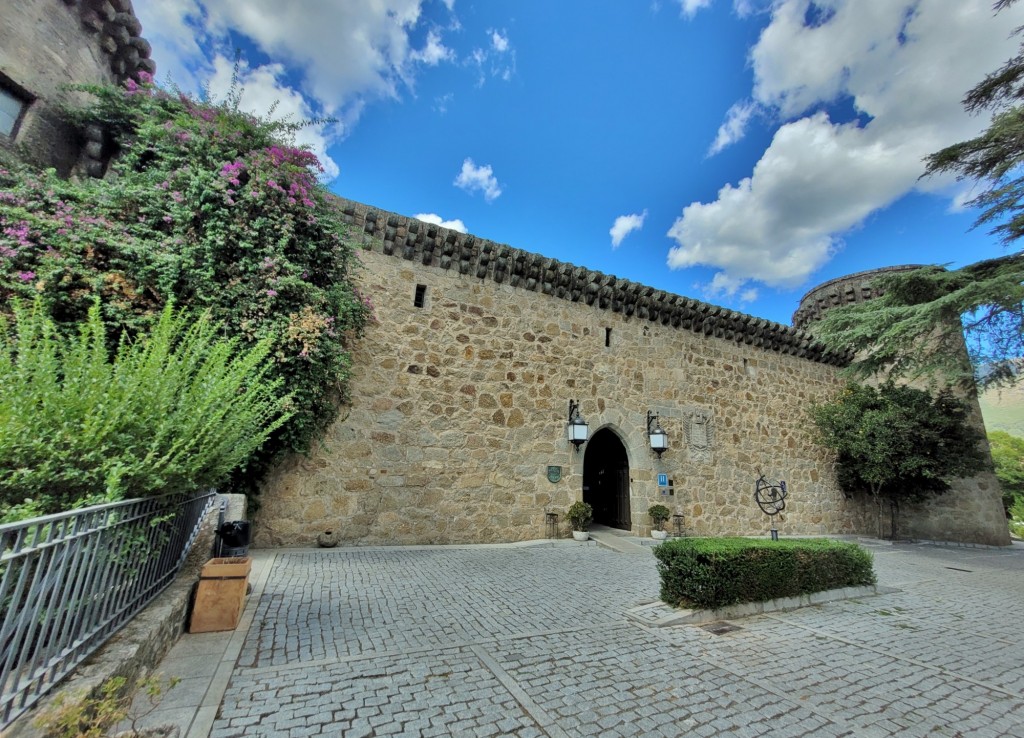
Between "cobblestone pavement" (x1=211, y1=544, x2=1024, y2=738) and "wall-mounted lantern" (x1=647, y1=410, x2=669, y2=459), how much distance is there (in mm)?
4430

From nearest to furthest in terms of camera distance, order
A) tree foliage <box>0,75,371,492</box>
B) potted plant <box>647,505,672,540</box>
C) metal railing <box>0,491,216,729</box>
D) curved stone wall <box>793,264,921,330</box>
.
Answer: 1. metal railing <box>0,491,216,729</box>
2. tree foliage <box>0,75,371,492</box>
3. potted plant <box>647,505,672,540</box>
4. curved stone wall <box>793,264,921,330</box>

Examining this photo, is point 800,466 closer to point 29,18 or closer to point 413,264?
point 413,264

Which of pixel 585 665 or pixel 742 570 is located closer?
pixel 585 665

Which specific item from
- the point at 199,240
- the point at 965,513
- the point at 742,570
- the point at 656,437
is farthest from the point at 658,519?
the point at 965,513

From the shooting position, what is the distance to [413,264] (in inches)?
307

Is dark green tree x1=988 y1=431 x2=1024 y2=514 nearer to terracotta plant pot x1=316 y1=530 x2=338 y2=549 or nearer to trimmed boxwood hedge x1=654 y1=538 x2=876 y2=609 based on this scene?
trimmed boxwood hedge x1=654 y1=538 x2=876 y2=609

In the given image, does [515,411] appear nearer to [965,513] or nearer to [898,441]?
[898,441]

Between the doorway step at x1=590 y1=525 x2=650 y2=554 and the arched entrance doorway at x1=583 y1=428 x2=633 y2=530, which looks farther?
the arched entrance doorway at x1=583 y1=428 x2=633 y2=530

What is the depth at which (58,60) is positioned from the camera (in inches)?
248

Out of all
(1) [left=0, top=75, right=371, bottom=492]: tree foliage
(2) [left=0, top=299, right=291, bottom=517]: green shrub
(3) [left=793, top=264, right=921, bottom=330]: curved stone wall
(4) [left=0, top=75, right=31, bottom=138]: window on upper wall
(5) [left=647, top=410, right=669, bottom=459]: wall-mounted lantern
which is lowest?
(2) [left=0, top=299, right=291, bottom=517]: green shrub

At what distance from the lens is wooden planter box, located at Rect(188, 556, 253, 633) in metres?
3.17

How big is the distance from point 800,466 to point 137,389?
45.4 feet

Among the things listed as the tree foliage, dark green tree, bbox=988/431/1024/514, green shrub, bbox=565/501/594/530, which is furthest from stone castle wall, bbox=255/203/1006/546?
dark green tree, bbox=988/431/1024/514

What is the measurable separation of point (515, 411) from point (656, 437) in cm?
337
